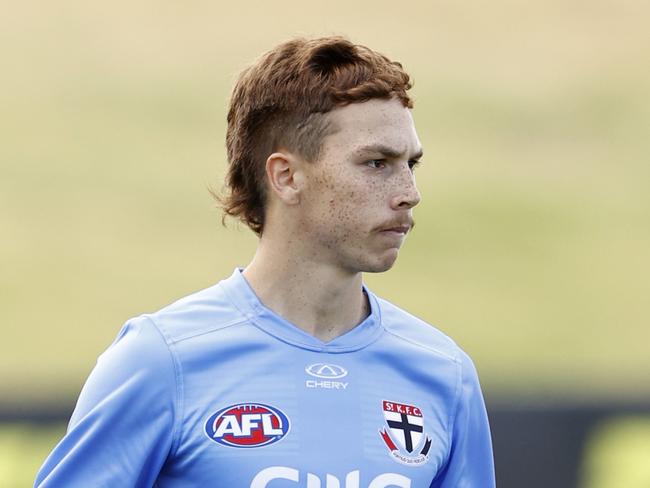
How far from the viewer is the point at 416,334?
127 inches

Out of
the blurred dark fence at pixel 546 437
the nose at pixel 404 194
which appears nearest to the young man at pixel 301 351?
the nose at pixel 404 194

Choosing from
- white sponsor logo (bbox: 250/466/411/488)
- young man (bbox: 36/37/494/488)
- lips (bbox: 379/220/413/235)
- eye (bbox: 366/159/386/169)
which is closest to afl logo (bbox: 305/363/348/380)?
young man (bbox: 36/37/494/488)

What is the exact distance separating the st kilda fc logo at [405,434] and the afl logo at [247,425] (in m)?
0.25

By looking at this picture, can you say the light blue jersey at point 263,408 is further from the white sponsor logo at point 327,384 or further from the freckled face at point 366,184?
the freckled face at point 366,184

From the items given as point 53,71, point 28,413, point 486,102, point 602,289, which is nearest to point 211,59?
point 53,71

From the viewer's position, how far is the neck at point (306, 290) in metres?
3.05

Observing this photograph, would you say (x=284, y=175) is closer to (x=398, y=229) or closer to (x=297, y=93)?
(x=297, y=93)

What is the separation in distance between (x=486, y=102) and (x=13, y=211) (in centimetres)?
559

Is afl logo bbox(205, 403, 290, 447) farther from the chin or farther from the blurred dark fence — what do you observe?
the blurred dark fence

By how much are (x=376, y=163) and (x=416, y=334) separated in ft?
1.63

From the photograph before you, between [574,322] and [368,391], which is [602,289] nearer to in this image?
[574,322]

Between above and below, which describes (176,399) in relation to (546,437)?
above

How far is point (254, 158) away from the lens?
3152 mm

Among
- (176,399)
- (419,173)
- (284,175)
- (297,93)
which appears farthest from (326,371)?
(419,173)
